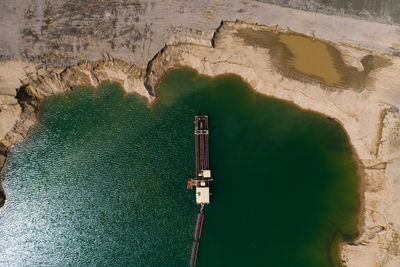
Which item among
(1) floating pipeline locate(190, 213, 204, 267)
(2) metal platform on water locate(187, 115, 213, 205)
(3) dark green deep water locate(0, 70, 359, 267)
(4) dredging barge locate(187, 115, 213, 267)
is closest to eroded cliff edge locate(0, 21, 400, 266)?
(3) dark green deep water locate(0, 70, 359, 267)

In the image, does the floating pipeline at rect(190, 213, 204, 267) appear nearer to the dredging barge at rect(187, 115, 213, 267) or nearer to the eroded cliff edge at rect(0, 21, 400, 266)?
the dredging barge at rect(187, 115, 213, 267)

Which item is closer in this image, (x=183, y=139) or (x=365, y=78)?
(x=365, y=78)

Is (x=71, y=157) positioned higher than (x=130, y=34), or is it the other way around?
(x=130, y=34)

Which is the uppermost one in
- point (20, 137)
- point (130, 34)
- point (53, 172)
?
point (130, 34)

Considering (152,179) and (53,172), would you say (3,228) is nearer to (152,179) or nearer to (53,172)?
(53,172)

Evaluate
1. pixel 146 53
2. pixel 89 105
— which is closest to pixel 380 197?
pixel 146 53

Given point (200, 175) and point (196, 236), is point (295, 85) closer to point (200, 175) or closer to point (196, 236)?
point (200, 175)
